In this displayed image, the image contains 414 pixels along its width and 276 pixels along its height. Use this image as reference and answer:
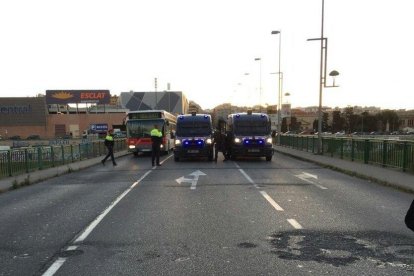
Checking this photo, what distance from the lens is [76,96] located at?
102312 millimetres

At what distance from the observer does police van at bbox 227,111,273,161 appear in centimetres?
2341

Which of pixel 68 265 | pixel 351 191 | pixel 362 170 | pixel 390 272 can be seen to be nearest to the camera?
pixel 390 272

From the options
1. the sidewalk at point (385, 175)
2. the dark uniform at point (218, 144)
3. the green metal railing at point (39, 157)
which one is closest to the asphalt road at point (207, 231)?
the sidewalk at point (385, 175)

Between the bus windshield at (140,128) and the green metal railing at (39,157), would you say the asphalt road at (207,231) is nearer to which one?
the green metal railing at (39,157)

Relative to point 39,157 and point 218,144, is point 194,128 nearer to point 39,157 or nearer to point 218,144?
point 218,144

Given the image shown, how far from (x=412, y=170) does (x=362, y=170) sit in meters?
1.86

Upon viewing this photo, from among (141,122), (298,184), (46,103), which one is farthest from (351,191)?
(46,103)

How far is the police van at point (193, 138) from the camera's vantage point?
77.2ft

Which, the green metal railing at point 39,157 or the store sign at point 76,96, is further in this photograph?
the store sign at point 76,96

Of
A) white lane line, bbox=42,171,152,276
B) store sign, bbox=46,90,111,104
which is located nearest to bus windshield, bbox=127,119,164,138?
white lane line, bbox=42,171,152,276

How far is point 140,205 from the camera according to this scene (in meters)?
9.71

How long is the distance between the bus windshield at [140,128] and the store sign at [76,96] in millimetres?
76221

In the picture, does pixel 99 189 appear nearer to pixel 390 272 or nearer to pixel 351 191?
pixel 351 191

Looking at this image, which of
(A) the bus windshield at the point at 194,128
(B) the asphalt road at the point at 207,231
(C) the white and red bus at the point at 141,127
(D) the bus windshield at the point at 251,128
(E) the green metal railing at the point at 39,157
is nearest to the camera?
(B) the asphalt road at the point at 207,231
